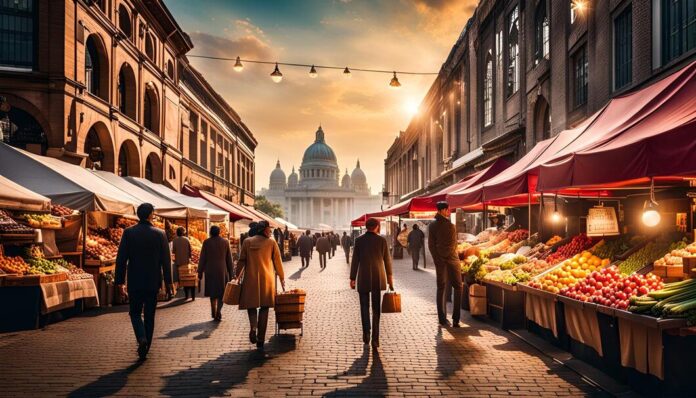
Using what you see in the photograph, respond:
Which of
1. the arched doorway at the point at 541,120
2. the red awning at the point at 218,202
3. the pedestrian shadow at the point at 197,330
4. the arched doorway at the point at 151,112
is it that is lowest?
the pedestrian shadow at the point at 197,330

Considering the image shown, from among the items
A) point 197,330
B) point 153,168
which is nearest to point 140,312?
point 197,330

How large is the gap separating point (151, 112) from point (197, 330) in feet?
63.4

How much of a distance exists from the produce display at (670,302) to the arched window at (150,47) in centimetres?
2423

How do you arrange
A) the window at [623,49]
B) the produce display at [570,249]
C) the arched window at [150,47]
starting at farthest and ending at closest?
the arched window at [150,47] < the window at [623,49] < the produce display at [570,249]

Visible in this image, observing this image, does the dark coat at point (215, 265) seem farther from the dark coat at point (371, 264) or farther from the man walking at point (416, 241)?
the man walking at point (416, 241)

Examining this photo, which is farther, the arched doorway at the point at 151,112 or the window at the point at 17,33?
the arched doorway at the point at 151,112

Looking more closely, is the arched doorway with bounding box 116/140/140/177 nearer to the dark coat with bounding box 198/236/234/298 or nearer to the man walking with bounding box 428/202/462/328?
the dark coat with bounding box 198/236/234/298

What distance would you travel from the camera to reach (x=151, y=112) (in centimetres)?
2708

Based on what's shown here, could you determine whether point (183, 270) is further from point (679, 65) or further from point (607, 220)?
point (679, 65)

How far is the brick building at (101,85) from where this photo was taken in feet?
55.1

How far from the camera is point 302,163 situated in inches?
6934

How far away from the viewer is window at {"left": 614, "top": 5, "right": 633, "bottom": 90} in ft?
43.3

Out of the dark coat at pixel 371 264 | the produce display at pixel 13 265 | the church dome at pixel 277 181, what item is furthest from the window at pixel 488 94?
the church dome at pixel 277 181

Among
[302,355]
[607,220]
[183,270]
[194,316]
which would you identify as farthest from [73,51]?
[607,220]
